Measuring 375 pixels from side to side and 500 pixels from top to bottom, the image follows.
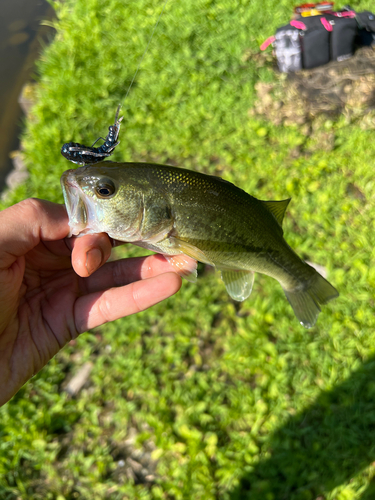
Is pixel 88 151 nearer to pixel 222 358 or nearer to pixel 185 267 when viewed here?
pixel 185 267

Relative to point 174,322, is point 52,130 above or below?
above

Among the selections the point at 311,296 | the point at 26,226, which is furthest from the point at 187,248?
the point at 311,296

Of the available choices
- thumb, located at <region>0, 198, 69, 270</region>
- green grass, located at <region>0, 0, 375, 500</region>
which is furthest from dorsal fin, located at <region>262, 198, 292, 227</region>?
green grass, located at <region>0, 0, 375, 500</region>

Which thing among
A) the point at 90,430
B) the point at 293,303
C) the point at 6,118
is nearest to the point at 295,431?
the point at 293,303

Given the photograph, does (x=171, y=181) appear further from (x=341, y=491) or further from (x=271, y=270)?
(x=341, y=491)

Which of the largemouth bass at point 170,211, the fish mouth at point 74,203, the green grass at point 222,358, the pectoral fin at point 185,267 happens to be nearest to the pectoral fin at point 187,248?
the largemouth bass at point 170,211

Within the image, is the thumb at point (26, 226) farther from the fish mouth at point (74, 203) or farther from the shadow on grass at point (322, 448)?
the shadow on grass at point (322, 448)

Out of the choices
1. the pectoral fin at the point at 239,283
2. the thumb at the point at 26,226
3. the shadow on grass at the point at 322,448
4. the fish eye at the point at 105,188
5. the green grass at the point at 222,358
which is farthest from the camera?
the green grass at the point at 222,358
